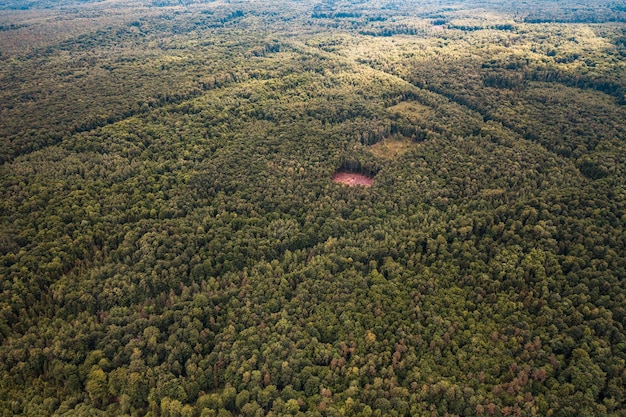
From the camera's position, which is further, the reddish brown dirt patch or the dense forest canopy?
the reddish brown dirt patch

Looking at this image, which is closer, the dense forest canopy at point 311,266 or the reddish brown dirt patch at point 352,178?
the dense forest canopy at point 311,266

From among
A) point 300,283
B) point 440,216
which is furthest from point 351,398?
point 440,216

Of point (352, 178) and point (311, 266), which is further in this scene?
point (352, 178)

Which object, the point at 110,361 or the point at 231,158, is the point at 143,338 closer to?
the point at 110,361

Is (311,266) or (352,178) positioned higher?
(352,178)
